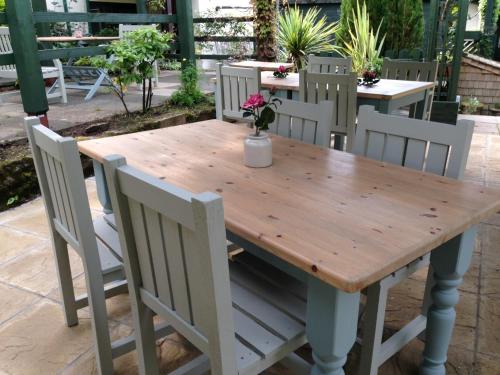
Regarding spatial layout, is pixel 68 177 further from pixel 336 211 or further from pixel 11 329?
pixel 11 329

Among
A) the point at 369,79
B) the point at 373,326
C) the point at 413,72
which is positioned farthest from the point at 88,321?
the point at 413,72

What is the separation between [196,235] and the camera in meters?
0.95

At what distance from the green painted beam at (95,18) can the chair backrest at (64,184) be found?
2562 millimetres

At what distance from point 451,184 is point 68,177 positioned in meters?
1.26

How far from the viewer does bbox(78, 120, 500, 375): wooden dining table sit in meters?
1.10

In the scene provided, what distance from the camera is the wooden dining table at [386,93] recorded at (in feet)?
10.8

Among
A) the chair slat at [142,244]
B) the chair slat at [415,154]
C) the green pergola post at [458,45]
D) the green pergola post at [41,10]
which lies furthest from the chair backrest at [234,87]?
the green pergola post at [41,10]

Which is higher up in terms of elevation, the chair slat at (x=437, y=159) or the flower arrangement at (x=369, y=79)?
the flower arrangement at (x=369, y=79)

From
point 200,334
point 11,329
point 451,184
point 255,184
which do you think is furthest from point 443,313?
point 11,329

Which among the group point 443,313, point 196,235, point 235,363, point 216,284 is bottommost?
point 443,313

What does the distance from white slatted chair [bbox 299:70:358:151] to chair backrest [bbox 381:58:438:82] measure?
133 centimetres

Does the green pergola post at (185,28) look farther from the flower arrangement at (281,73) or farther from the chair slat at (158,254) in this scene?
the chair slat at (158,254)

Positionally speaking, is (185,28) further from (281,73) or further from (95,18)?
(281,73)

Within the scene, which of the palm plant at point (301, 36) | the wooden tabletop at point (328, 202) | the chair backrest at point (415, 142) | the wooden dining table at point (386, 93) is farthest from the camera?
the palm plant at point (301, 36)
